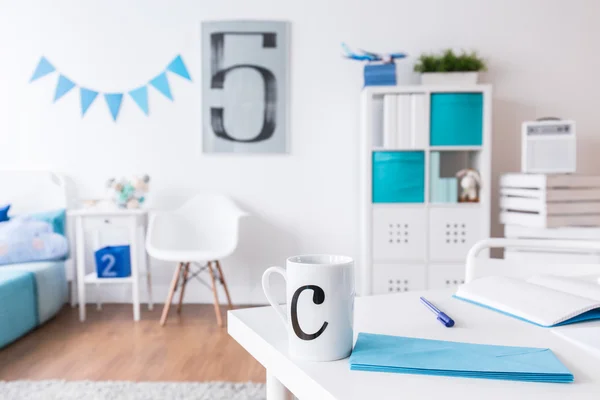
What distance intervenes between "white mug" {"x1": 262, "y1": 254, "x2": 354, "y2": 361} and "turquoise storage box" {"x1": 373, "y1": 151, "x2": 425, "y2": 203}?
2.24 metres

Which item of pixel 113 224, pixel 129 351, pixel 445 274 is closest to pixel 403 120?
pixel 445 274

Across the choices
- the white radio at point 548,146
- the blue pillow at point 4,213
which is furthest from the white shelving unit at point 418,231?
the blue pillow at point 4,213

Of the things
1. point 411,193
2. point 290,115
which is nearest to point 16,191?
point 290,115

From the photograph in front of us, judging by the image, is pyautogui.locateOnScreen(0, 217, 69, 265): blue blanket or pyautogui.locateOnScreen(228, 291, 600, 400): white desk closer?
pyautogui.locateOnScreen(228, 291, 600, 400): white desk

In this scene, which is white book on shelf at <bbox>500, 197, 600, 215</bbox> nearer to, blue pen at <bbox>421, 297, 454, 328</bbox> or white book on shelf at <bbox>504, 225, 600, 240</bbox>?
white book on shelf at <bbox>504, 225, 600, 240</bbox>

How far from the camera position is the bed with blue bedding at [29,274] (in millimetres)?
2377

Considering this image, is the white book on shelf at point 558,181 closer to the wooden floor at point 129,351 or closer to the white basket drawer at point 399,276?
the white basket drawer at point 399,276

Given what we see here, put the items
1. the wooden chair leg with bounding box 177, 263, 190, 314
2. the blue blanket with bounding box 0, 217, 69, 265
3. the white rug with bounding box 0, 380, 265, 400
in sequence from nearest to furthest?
the white rug with bounding box 0, 380, 265, 400 → the blue blanket with bounding box 0, 217, 69, 265 → the wooden chair leg with bounding box 177, 263, 190, 314

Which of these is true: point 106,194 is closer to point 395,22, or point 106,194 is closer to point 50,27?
point 50,27

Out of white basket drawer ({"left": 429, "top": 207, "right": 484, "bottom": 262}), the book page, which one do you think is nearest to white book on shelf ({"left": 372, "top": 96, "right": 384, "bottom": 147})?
white basket drawer ({"left": 429, "top": 207, "right": 484, "bottom": 262})

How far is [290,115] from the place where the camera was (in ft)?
10.4

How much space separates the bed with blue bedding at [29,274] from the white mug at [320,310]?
2.17m

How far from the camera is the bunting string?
10.4 ft

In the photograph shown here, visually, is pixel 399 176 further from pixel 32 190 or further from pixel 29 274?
pixel 32 190
